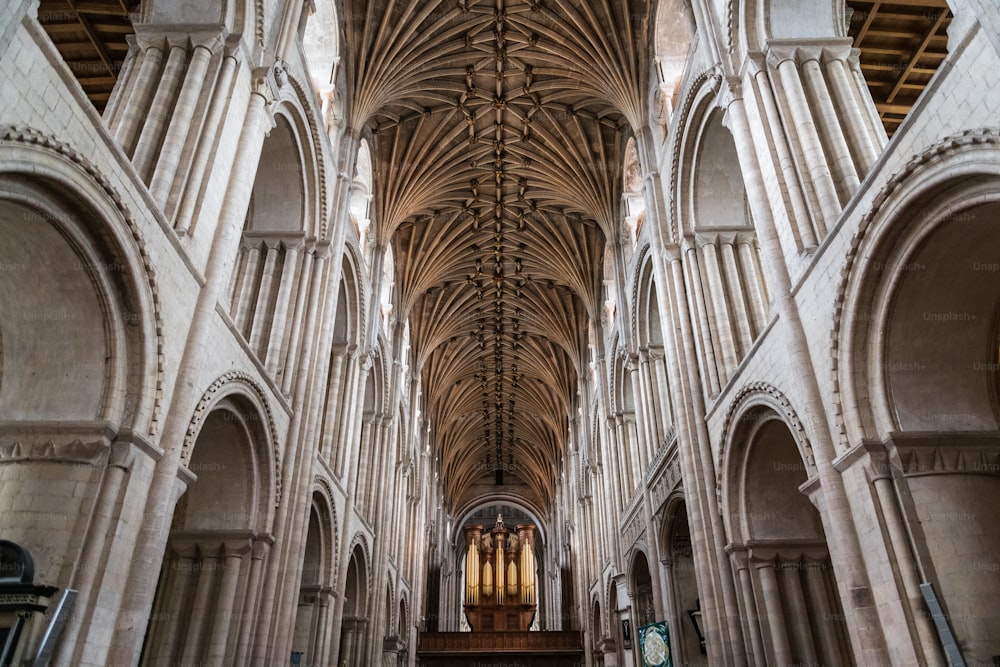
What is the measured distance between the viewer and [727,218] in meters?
13.9

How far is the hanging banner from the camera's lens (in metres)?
13.0

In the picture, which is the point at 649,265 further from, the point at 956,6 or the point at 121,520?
the point at 121,520

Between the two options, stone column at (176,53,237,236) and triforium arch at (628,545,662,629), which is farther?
triforium arch at (628,545,662,629)

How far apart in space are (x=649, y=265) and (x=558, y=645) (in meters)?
19.8

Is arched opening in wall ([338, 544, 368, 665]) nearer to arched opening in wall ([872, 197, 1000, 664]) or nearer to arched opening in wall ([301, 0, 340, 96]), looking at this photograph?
arched opening in wall ([301, 0, 340, 96])

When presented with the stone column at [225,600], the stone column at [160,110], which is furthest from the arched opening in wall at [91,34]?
the stone column at [225,600]

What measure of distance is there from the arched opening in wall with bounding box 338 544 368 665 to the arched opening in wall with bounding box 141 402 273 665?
7821mm

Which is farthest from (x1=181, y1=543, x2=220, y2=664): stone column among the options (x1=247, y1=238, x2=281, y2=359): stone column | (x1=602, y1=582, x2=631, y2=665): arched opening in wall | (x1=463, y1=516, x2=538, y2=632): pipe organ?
(x1=463, y1=516, x2=538, y2=632): pipe organ

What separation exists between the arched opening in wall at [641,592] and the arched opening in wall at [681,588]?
116 inches

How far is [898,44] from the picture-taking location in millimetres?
13359

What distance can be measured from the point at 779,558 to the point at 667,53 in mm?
11298

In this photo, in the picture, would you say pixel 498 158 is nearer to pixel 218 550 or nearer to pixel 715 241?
pixel 715 241

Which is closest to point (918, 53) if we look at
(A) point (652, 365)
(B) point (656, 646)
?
(A) point (652, 365)

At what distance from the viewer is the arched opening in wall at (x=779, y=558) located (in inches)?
391
